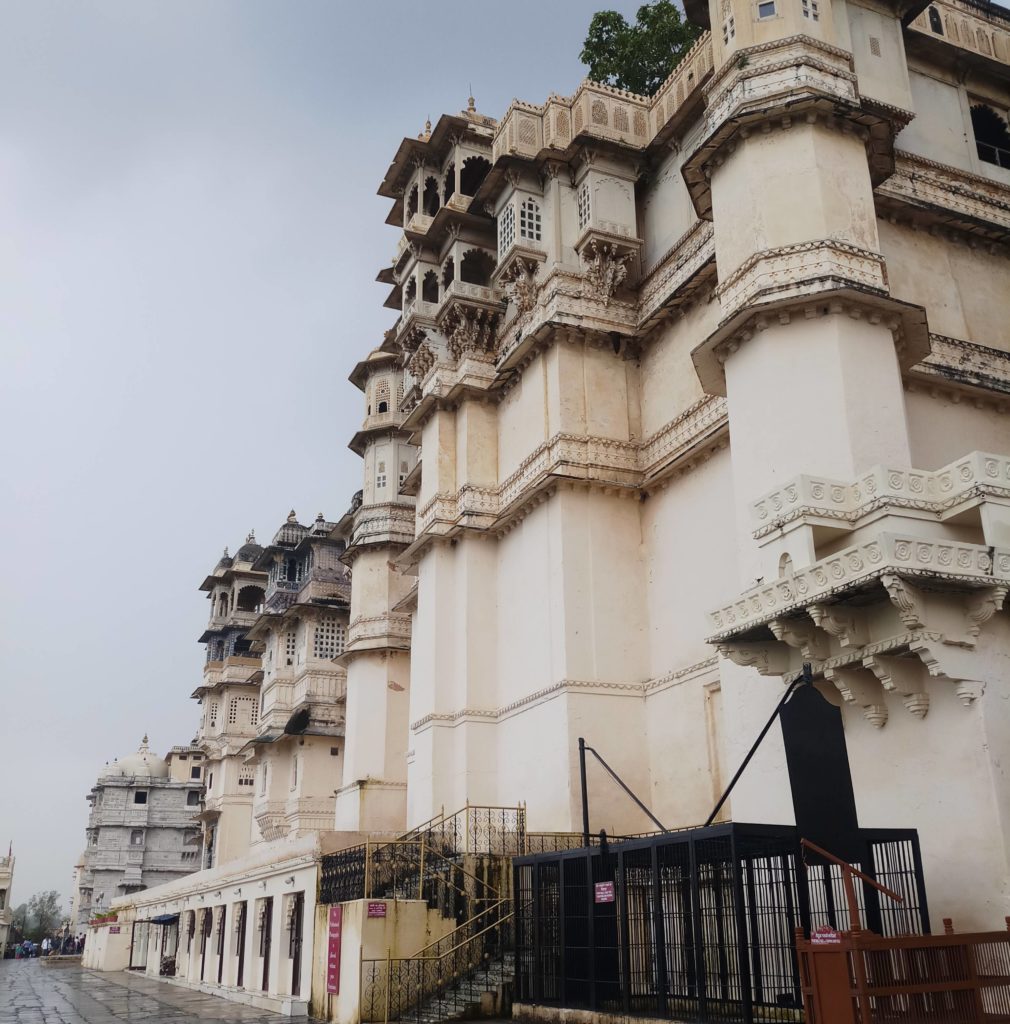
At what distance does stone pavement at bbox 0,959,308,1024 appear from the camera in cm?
2158

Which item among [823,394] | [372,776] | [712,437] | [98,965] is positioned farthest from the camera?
[98,965]

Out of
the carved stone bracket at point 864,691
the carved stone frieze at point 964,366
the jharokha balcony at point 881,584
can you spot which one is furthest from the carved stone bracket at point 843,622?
the carved stone frieze at point 964,366

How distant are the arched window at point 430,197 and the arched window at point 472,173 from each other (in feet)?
4.42

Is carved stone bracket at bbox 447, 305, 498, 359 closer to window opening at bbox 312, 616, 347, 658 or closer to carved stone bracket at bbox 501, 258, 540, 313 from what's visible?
carved stone bracket at bbox 501, 258, 540, 313

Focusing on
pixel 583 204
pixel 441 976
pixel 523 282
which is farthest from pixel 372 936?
pixel 583 204

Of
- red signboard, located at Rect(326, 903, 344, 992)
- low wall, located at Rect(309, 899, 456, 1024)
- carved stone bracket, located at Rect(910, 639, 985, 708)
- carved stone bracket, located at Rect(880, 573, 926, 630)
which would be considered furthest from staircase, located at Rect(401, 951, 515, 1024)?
carved stone bracket, located at Rect(880, 573, 926, 630)

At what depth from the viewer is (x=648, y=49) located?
1292 inches

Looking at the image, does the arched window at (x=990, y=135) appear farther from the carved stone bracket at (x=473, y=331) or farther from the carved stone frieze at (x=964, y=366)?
the carved stone bracket at (x=473, y=331)

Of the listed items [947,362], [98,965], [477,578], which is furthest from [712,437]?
[98,965]

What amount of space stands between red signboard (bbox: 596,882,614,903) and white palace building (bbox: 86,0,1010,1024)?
0.59 metres

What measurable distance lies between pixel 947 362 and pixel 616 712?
939cm

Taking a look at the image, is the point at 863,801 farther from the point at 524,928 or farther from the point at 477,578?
the point at 477,578

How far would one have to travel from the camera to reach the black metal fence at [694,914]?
12.8m

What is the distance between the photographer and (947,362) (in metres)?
20.8
